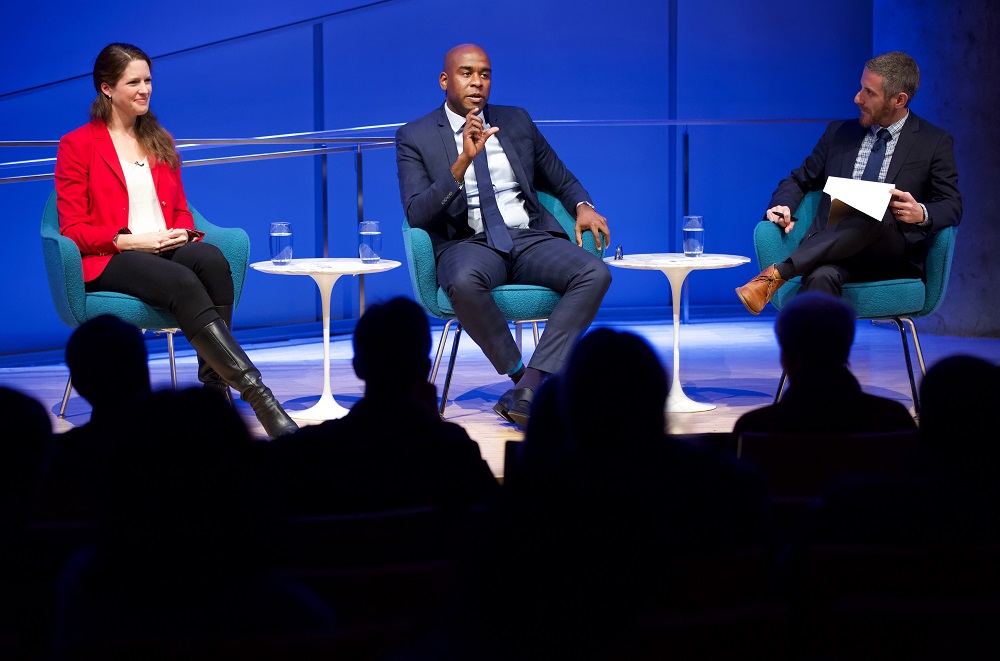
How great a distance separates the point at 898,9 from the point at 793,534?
501cm

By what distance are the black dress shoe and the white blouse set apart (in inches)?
54.9

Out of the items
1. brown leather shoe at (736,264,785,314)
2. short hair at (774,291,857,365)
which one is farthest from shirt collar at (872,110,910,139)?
short hair at (774,291,857,365)

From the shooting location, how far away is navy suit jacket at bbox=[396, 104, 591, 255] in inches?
156

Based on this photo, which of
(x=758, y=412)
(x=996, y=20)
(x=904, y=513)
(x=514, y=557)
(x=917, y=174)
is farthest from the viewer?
(x=996, y=20)

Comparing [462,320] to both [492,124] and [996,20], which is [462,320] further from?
[996,20]

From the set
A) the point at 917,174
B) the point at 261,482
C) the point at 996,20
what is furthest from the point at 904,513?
the point at 996,20

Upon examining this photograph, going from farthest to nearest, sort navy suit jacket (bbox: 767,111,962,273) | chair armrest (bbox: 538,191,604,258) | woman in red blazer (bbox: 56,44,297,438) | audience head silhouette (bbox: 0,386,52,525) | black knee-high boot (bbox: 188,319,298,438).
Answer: chair armrest (bbox: 538,191,604,258) < navy suit jacket (bbox: 767,111,962,273) < woman in red blazer (bbox: 56,44,297,438) < black knee-high boot (bbox: 188,319,298,438) < audience head silhouette (bbox: 0,386,52,525)

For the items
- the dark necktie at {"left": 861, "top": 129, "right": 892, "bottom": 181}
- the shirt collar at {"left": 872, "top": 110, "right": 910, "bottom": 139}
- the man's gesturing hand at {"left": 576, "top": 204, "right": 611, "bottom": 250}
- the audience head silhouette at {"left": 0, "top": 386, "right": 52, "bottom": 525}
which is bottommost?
the audience head silhouette at {"left": 0, "top": 386, "right": 52, "bottom": 525}

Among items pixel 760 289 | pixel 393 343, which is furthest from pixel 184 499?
pixel 760 289

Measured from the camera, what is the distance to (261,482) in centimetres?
132

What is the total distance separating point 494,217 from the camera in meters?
4.11

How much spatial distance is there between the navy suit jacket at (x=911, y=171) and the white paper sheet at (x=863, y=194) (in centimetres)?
11

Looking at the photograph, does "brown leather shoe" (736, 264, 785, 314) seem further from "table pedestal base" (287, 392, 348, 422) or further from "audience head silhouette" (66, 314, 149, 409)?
"audience head silhouette" (66, 314, 149, 409)

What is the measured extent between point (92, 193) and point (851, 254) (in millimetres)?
2661
